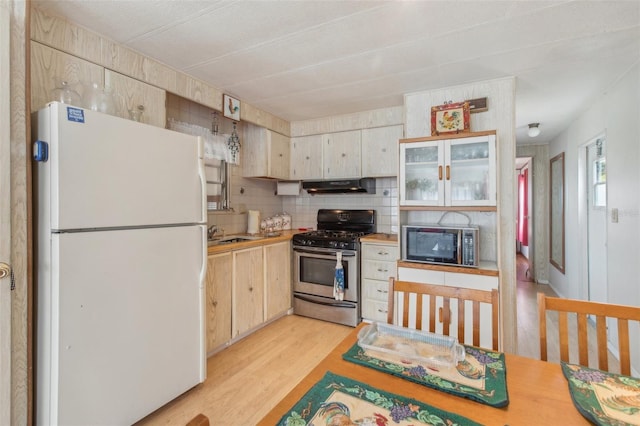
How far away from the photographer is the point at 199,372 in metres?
2.04

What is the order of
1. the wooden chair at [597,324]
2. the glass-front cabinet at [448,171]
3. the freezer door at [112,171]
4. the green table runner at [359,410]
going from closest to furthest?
the green table runner at [359,410]
the wooden chair at [597,324]
the freezer door at [112,171]
the glass-front cabinet at [448,171]

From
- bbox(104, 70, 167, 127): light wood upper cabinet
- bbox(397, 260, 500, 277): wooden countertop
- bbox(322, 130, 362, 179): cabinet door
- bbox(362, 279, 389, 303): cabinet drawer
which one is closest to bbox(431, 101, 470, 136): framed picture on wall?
bbox(322, 130, 362, 179): cabinet door

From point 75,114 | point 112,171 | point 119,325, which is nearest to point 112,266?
point 119,325

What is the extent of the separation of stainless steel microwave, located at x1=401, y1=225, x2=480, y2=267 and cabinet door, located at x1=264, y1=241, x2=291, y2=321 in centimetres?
136

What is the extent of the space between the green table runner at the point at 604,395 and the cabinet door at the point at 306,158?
10.1ft

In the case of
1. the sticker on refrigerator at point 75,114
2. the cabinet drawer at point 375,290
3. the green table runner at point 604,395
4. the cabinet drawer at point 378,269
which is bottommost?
the cabinet drawer at point 375,290

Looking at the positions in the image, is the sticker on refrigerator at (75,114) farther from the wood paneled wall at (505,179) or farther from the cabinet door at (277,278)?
the wood paneled wall at (505,179)


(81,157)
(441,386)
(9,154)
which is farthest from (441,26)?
(9,154)

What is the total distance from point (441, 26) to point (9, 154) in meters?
2.38

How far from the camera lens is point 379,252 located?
3070 millimetres

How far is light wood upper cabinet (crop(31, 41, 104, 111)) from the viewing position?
1.64 metres

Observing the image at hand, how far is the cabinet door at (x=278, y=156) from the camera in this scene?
3.55 metres

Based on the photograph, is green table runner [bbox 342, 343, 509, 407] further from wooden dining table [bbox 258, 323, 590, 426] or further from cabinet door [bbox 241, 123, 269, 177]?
cabinet door [bbox 241, 123, 269, 177]

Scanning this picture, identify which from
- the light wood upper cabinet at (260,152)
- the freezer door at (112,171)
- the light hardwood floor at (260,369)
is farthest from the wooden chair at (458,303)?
the light wood upper cabinet at (260,152)
